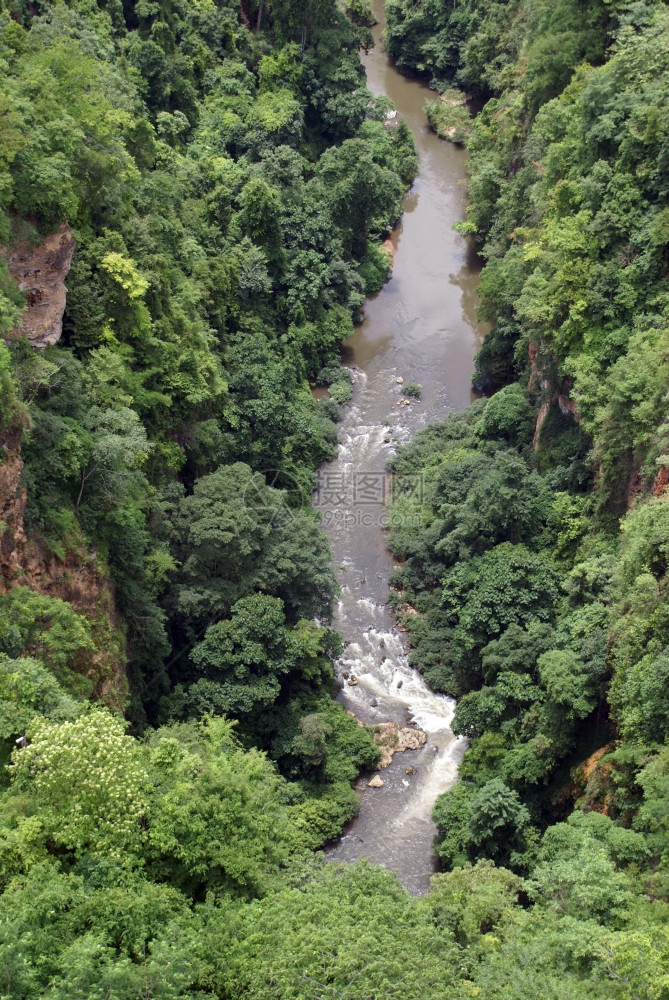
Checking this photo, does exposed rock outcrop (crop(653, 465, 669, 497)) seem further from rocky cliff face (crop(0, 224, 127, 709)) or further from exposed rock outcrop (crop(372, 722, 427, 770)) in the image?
rocky cliff face (crop(0, 224, 127, 709))

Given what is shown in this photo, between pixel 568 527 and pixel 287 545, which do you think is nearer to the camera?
pixel 287 545

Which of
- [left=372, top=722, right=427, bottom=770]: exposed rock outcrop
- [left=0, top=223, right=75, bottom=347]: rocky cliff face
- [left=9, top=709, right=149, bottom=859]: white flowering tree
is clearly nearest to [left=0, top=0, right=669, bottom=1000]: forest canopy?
[left=9, top=709, right=149, bottom=859]: white flowering tree

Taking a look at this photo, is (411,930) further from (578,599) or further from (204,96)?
(204,96)

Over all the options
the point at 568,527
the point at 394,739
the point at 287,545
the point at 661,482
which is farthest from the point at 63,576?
the point at 568,527

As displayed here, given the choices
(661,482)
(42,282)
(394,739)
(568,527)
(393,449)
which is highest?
(393,449)

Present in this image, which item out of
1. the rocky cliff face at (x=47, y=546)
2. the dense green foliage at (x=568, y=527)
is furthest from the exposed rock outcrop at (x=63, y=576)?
the dense green foliage at (x=568, y=527)

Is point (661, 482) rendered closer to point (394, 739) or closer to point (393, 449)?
point (394, 739)

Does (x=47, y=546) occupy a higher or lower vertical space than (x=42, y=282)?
lower

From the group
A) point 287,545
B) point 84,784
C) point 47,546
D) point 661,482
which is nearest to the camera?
point 84,784
